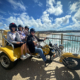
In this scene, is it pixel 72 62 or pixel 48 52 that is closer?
pixel 72 62

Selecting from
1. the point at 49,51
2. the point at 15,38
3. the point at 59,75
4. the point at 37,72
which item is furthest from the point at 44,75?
the point at 15,38

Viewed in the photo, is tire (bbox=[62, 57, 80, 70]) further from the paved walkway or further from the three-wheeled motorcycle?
the paved walkway

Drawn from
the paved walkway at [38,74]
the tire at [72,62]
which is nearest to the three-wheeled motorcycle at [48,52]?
the tire at [72,62]

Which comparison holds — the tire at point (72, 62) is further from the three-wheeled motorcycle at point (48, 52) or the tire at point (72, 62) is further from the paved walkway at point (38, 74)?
the paved walkway at point (38, 74)

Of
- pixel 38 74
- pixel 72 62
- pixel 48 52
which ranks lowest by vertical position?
pixel 38 74

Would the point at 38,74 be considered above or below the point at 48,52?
below

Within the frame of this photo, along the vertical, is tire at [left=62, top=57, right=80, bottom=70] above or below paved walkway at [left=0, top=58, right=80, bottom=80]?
→ above

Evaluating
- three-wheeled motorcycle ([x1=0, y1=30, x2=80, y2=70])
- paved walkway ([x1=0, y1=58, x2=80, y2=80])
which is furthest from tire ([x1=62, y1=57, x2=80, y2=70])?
paved walkway ([x1=0, y1=58, x2=80, y2=80])

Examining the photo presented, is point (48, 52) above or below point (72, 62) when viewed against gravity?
above

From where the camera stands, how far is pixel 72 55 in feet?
6.87

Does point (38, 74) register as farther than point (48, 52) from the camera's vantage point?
No

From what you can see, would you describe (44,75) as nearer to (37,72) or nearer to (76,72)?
(37,72)

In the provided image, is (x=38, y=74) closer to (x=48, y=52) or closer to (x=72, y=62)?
(x=48, y=52)

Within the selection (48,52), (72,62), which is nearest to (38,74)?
(48,52)
